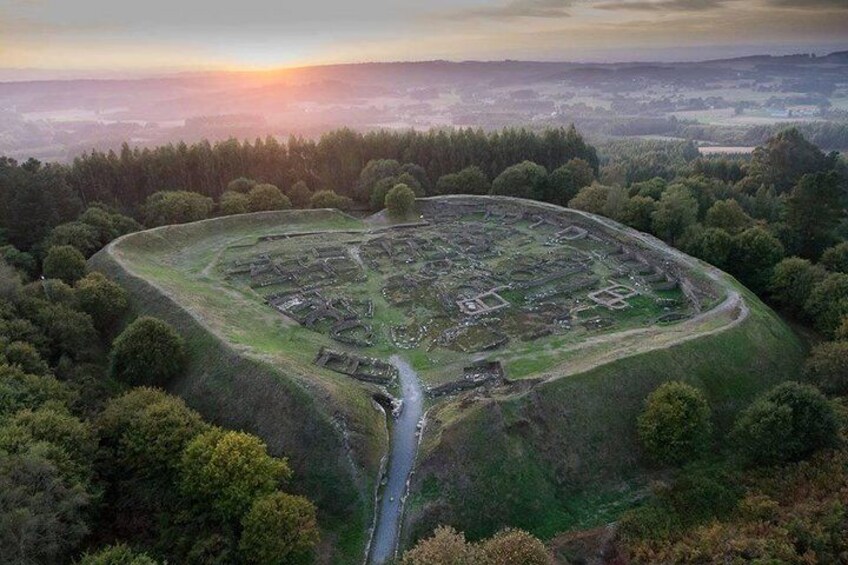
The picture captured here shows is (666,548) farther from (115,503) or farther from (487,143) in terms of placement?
(487,143)

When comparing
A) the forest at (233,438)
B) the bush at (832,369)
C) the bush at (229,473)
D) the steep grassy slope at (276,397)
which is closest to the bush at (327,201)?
the forest at (233,438)

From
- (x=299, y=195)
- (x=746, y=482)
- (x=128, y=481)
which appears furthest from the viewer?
(x=299, y=195)

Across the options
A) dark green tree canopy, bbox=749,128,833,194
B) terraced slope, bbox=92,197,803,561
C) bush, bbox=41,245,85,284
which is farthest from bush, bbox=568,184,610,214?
bush, bbox=41,245,85,284

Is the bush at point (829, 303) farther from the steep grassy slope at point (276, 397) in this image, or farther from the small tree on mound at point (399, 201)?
the small tree on mound at point (399, 201)

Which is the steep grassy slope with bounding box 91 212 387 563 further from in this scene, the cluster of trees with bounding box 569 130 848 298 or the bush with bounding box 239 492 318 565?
the cluster of trees with bounding box 569 130 848 298

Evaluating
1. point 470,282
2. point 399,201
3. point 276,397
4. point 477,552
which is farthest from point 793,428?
point 399,201

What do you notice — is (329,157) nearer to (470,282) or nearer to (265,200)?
(265,200)
